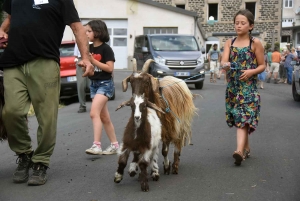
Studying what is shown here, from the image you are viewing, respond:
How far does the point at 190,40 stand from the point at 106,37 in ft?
49.4

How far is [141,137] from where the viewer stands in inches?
219

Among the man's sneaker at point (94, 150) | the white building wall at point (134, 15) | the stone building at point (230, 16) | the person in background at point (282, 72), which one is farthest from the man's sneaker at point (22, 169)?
the stone building at point (230, 16)

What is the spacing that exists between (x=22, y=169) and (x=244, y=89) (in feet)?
9.76

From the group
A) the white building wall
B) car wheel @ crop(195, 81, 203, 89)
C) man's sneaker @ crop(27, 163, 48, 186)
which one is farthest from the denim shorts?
the white building wall

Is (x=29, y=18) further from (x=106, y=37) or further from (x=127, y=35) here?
(x=127, y=35)

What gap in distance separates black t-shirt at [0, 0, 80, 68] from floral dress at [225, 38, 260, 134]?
2258mm

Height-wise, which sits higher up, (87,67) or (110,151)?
(87,67)

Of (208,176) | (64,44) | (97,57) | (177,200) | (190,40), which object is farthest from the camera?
(190,40)

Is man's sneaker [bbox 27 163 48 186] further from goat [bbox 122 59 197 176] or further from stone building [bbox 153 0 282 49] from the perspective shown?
stone building [bbox 153 0 282 49]

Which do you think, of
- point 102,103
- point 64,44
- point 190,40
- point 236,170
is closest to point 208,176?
point 236,170

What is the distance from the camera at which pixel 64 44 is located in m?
16.4

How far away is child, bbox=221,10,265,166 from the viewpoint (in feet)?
22.2

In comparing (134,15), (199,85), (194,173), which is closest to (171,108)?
(194,173)

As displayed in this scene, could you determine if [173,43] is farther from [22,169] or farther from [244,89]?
[22,169]
